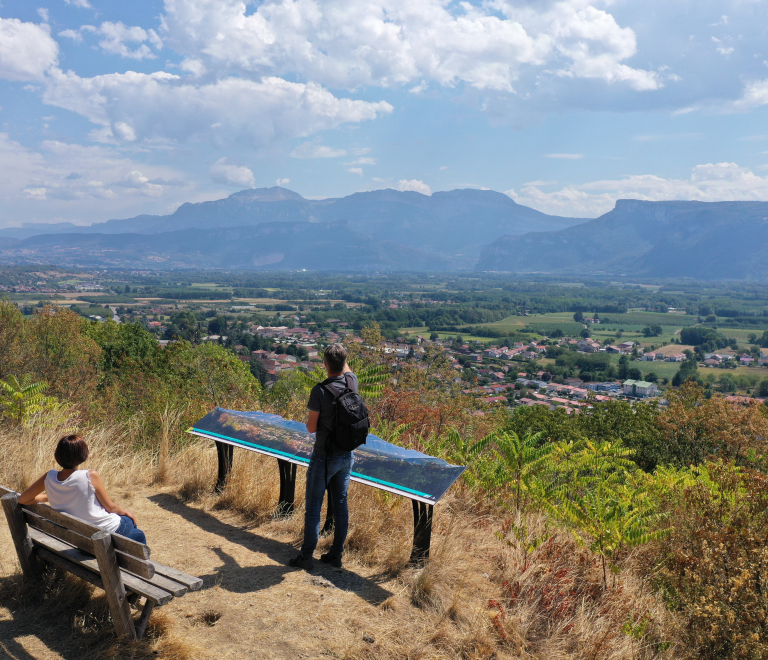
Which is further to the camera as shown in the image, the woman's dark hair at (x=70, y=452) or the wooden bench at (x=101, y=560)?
the woman's dark hair at (x=70, y=452)

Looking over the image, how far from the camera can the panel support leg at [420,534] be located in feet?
11.9

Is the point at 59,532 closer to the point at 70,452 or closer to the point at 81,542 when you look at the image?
the point at 81,542

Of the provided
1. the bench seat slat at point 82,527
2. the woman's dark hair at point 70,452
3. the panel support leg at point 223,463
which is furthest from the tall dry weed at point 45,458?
the woman's dark hair at point 70,452

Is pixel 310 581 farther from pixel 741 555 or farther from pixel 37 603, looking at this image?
pixel 741 555

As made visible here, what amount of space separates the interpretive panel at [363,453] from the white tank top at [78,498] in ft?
4.68

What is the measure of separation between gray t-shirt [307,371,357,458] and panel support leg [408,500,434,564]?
66 cm

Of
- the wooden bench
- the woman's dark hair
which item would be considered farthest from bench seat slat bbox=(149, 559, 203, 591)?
the woman's dark hair

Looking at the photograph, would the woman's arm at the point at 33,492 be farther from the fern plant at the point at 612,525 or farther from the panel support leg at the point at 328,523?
the fern plant at the point at 612,525

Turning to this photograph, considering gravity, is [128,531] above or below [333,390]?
below

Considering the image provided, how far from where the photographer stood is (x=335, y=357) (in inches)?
141

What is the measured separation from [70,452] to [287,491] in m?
1.84

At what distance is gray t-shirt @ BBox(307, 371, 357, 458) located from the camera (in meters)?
3.50

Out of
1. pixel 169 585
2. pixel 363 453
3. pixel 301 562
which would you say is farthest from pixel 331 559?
pixel 169 585

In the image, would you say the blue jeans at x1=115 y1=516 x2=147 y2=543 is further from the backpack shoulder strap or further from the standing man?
the backpack shoulder strap
